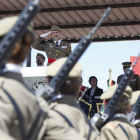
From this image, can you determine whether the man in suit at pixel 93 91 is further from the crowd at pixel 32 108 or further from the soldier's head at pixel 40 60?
the crowd at pixel 32 108

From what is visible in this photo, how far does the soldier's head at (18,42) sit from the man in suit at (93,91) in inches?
263

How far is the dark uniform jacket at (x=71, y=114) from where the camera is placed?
2.93 m

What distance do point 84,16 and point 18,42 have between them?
11074 millimetres

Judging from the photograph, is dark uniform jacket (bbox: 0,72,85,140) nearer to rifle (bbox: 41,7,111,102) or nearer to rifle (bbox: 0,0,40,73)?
rifle (bbox: 0,0,40,73)

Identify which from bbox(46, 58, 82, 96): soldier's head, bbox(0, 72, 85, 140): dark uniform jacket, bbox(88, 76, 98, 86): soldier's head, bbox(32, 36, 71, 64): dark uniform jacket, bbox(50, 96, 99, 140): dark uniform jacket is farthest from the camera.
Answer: bbox(32, 36, 71, 64): dark uniform jacket

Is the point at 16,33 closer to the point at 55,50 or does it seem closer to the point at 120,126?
the point at 120,126

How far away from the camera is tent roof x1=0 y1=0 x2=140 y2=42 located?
40.3 feet

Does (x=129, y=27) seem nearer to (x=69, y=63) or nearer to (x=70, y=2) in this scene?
(x=70, y=2)

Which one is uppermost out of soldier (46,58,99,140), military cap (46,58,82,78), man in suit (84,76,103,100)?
man in suit (84,76,103,100)

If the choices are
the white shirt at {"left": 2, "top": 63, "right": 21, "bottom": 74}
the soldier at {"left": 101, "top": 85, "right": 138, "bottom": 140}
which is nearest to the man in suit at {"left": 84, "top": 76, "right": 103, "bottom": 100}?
the soldier at {"left": 101, "top": 85, "right": 138, "bottom": 140}

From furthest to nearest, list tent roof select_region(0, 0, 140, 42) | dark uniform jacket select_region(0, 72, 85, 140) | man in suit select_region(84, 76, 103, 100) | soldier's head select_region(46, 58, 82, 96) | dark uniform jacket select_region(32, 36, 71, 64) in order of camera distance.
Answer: tent roof select_region(0, 0, 140, 42) → dark uniform jacket select_region(32, 36, 71, 64) → man in suit select_region(84, 76, 103, 100) → soldier's head select_region(46, 58, 82, 96) → dark uniform jacket select_region(0, 72, 85, 140)

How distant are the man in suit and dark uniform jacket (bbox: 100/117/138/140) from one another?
4735mm

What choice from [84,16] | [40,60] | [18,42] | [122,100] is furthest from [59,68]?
[84,16]

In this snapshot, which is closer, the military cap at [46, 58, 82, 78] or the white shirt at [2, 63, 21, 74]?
the white shirt at [2, 63, 21, 74]
